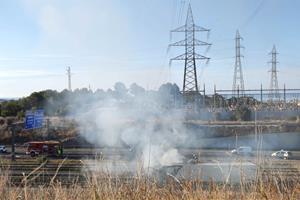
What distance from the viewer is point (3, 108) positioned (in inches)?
1682

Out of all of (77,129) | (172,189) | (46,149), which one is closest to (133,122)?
(46,149)

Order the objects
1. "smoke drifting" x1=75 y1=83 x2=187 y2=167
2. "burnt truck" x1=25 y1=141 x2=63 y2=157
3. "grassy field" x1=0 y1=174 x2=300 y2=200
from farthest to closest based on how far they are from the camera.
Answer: "burnt truck" x1=25 y1=141 x2=63 y2=157
"smoke drifting" x1=75 y1=83 x2=187 y2=167
"grassy field" x1=0 y1=174 x2=300 y2=200

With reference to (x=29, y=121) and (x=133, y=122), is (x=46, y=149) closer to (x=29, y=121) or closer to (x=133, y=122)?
(x=29, y=121)

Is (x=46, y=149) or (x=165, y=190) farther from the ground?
(x=165, y=190)

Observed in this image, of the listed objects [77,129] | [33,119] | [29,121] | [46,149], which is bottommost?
[46,149]

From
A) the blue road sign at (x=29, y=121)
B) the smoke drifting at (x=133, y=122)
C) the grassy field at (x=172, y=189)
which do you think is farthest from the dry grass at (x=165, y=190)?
the blue road sign at (x=29, y=121)

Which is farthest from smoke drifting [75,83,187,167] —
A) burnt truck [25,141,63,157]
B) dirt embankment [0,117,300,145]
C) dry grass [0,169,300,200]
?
dry grass [0,169,300,200]

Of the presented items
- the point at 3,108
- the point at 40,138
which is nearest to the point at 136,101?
the point at 40,138

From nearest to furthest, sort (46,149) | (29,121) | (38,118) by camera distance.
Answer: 1. (46,149)
2. (29,121)
3. (38,118)

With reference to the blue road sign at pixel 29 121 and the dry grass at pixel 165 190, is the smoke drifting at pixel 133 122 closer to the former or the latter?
the blue road sign at pixel 29 121

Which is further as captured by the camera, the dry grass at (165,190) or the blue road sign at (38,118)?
the blue road sign at (38,118)

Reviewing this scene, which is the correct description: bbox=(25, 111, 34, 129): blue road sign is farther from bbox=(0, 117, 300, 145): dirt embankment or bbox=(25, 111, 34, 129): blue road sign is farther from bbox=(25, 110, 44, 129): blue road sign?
bbox=(0, 117, 300, 145): dirt embankment

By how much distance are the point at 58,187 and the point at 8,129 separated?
111ft

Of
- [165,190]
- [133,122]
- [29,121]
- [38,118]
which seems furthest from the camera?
[38,118]
